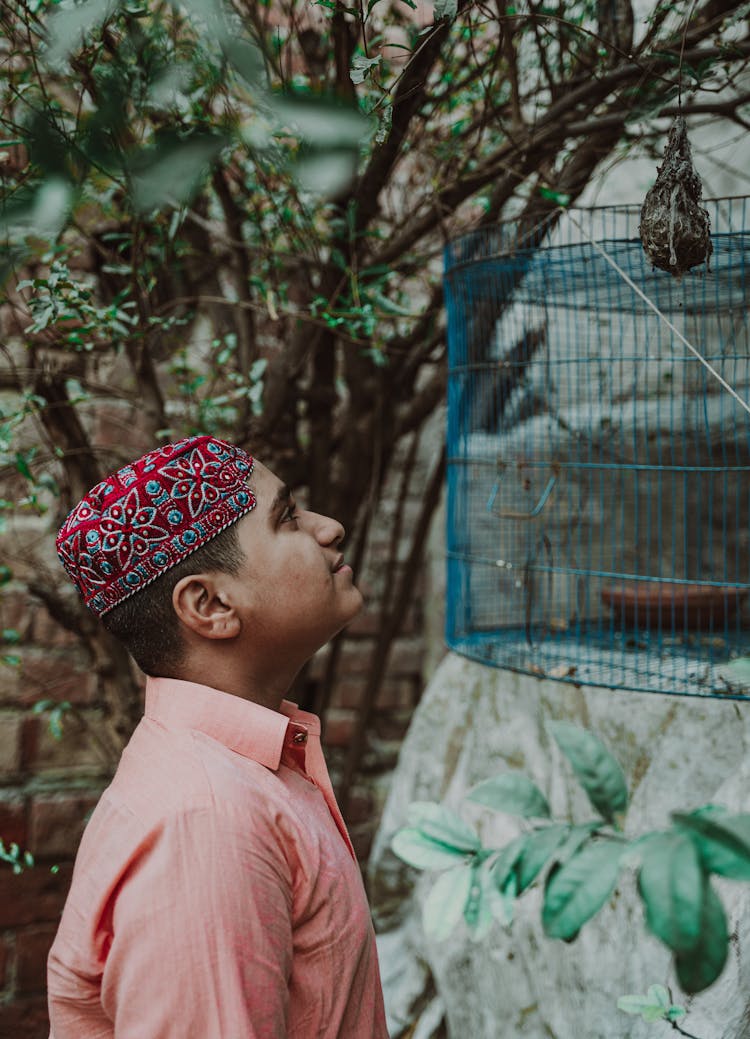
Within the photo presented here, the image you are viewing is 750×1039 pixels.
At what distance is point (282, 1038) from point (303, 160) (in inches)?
→ 32.4

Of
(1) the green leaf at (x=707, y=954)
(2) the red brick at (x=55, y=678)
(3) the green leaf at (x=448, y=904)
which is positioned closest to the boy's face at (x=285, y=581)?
(3) the green leaf at (x=448, y=904)

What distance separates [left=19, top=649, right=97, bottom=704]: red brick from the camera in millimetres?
2199

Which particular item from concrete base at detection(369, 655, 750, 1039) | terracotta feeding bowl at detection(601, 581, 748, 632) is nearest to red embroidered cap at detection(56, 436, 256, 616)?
concrete base at detection(369, 655, 750, 1039)

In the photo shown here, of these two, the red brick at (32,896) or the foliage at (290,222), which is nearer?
the foliage at (290,222)

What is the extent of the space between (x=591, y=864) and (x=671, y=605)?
59.3 inches

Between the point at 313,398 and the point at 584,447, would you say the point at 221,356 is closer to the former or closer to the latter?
the point at 313,398

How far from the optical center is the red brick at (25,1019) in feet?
6.93

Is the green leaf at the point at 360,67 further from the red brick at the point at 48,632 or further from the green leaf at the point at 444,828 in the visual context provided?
the red brick at the point at 48,632

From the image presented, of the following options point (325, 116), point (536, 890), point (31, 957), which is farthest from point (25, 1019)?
point (325, 116)

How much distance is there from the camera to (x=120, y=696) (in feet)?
6.25

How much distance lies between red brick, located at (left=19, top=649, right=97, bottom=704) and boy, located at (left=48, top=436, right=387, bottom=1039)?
121 centimetres

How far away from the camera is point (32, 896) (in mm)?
2162

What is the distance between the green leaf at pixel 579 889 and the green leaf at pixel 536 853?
2 cm

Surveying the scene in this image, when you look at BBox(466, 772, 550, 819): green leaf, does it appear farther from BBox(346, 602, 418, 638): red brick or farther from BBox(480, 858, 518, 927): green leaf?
BBox(346, 602, 418, 638): red brick
